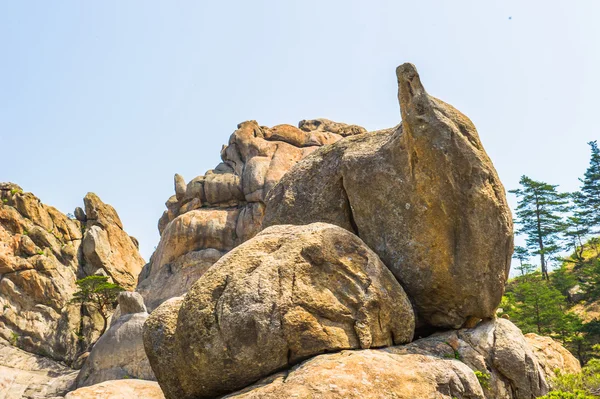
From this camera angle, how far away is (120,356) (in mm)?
24438

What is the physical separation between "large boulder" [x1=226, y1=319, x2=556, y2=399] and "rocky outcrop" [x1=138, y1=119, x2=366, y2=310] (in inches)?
984

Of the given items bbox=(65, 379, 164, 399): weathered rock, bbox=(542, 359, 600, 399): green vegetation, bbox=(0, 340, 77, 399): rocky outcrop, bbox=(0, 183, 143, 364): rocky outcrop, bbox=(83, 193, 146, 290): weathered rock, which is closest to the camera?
bbox=(65, 379, 164, 399): weathered rock

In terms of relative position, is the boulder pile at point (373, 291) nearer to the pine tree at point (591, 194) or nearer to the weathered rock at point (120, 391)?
the weathered rock at point (120, 391)

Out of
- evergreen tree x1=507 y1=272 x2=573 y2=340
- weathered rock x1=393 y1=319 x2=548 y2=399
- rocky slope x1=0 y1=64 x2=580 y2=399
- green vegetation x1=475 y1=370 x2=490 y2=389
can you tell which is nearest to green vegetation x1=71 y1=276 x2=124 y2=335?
evergreen tree x1=507 y1=272 x2=573 y2=340

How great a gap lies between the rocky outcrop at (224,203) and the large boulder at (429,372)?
24984mm

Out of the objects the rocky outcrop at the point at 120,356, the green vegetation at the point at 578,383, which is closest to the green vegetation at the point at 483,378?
the green vegetation at the point at 578,383

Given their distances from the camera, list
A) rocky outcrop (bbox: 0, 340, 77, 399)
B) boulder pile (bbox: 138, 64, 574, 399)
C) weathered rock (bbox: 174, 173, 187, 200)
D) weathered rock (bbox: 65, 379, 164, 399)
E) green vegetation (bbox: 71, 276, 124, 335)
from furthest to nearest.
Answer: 1. weathered rock (bbox: 174, 173, 187, 200)
2. green vegetation (bbox: 71, 276, 124, 335)
3. rocky outcrop (bbox: 0, 340, 77, 399)
4. weathered rock (bbox: 65, 379, 164, 399)
5. boulder pile (bbox: 138, 64, 574, 399)

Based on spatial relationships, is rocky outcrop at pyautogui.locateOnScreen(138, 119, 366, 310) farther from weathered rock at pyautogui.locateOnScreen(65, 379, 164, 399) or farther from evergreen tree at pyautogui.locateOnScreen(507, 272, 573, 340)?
weathered rock at pyautogui.locateOnScreen(65, 379, 164, 399)

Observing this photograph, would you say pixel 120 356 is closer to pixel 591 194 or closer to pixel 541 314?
pixel 541 314

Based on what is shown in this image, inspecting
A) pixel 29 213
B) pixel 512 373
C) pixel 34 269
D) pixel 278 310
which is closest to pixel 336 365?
pixel 278 310

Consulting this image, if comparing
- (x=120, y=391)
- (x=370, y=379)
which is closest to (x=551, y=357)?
(x=370, y=379)

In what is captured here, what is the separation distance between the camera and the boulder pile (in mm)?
9609

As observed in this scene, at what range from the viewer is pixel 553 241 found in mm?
52594

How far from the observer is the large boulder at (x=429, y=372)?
8.48 metres
